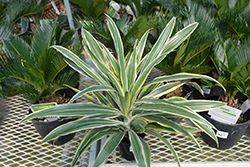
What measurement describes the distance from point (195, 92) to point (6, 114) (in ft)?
3.93

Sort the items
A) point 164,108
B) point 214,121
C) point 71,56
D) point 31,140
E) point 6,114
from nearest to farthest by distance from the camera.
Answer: point 164,108 < point 71,56 < point 214,121 < point 31,140 < point 6,114

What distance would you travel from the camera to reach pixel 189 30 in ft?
2.57

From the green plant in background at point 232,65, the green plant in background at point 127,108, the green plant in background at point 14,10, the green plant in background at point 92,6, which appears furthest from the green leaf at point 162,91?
the green plant in background at point 92,6

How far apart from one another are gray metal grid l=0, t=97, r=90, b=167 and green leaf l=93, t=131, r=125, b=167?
227mm

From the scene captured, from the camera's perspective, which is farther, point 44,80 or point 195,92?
point 195,92

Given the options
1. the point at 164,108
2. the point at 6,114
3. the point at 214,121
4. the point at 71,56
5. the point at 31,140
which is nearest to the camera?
the point at 164,108

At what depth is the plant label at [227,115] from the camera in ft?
2.73

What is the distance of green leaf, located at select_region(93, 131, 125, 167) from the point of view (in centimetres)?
66

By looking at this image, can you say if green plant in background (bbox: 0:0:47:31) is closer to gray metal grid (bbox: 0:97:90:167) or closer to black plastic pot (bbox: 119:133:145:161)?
gray metal grid (bbox: 0:97:90:167)

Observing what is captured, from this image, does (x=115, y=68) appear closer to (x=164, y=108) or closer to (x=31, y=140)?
(x=164, y=108)

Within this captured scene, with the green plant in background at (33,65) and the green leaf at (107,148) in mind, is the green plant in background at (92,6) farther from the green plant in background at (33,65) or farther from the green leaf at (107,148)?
the green leaf at (107,148)

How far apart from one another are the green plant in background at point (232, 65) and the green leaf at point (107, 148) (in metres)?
0.53

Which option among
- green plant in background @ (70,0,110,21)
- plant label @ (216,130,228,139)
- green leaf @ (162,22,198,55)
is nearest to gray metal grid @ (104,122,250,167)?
plant label @ (216,130,228,139)

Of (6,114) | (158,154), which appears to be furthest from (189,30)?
(6,114)
